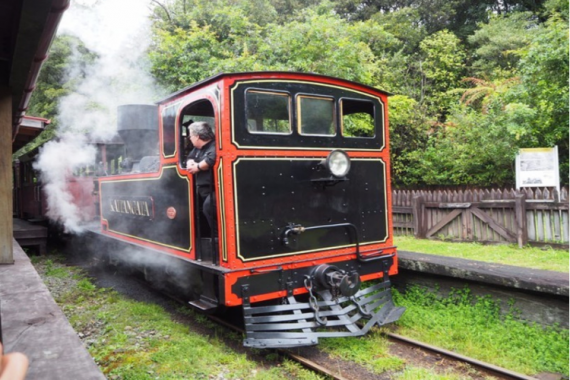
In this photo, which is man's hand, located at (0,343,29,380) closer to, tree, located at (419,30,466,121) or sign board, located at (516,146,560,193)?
sign board, located at (516,146,560,193)

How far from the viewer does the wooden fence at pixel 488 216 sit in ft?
24.2

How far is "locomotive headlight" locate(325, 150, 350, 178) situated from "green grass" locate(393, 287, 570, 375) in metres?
1.91

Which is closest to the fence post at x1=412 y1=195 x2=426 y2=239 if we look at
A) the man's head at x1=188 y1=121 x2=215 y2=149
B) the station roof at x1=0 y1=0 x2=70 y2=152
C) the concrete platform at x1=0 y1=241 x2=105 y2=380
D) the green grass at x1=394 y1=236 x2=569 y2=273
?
the green grass at x1=394 y1=236 x2=569 y2=273

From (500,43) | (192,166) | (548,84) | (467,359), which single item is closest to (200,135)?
(192,166)

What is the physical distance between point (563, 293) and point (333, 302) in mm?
2116

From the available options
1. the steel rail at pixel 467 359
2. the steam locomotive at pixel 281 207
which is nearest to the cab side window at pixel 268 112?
the steam locomotive at pixel 281 207

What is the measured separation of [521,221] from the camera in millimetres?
7570

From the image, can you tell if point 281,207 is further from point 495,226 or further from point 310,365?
point 495,226

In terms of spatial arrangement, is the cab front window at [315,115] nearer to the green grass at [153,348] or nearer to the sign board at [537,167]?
the green grass at [153,348]

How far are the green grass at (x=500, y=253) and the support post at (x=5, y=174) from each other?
594cm

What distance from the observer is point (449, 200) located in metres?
8.81

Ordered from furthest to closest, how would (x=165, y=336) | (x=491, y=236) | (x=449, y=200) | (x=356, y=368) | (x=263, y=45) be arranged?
1. (x=263, y=45)
2. (x=449, y=200)
3. (x=491, y=236)
4. (x=165, y=336)
5. (x=356, y=368)

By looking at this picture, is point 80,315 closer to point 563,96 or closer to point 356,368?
point 356,368

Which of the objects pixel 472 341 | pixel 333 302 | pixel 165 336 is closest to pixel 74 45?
pixel 165 336
